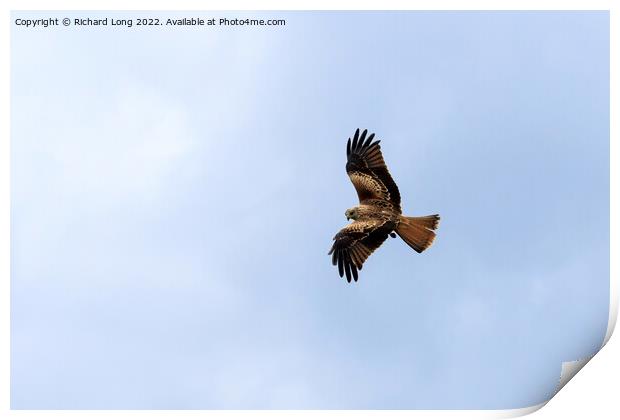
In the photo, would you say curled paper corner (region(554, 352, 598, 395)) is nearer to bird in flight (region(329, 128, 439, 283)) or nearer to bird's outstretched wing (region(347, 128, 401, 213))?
bird in flight (region(329, 128, 439, 283))

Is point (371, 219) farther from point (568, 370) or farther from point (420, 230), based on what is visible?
point (568, 370)

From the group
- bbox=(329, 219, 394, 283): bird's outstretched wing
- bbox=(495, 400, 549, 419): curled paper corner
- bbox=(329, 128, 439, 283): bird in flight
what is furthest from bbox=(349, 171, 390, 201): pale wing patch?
bbox=(495, 400, 549, 419): curled paper corner

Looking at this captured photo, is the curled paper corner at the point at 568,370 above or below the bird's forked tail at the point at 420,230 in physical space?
below

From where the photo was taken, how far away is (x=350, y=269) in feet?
10.8

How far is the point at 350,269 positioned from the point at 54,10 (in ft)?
5.91

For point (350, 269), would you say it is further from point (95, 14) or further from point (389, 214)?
point (95, 14)

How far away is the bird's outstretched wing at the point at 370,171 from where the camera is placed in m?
3.31

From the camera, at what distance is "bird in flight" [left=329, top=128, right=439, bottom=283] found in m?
3.29

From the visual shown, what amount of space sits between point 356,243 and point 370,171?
0.34m
